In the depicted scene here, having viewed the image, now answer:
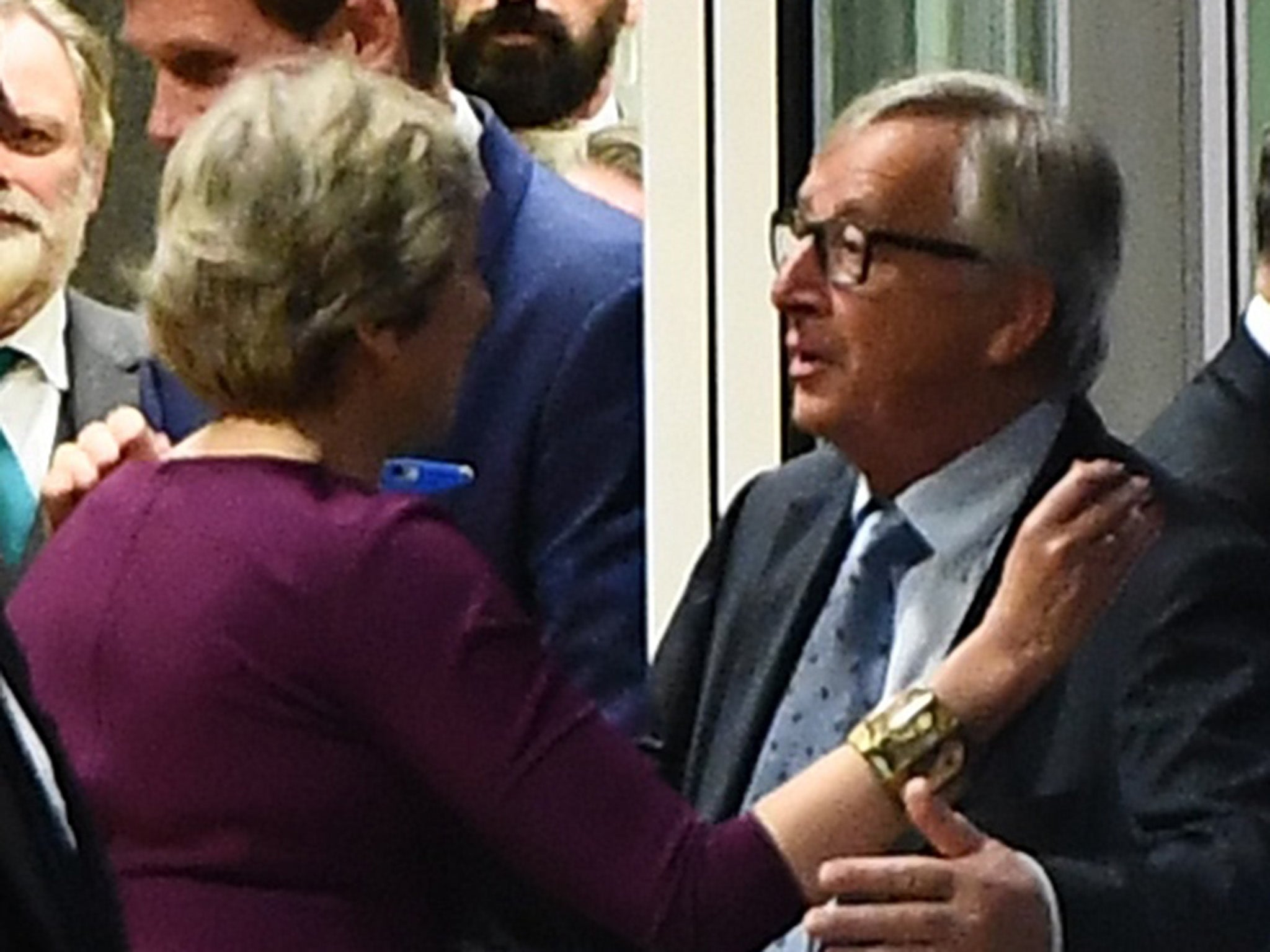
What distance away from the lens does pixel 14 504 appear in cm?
266

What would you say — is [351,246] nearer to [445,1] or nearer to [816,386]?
[816,386]

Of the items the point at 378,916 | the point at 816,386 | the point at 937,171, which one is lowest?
the point at 378,916

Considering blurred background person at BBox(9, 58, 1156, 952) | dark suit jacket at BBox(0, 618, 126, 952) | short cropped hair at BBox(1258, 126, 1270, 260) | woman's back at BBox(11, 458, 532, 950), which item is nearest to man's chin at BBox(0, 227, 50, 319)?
blurred background person at BBox(9, 58, 1156, 952)

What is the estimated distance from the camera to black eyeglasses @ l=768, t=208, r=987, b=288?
220 cm

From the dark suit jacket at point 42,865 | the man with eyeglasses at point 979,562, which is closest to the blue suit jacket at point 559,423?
the man with eyeglasses at point 979,562

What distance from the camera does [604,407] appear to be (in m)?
2.54

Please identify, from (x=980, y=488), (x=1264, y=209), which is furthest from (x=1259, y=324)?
(x=980, y=488)

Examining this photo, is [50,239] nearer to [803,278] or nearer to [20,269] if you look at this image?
[20,269]

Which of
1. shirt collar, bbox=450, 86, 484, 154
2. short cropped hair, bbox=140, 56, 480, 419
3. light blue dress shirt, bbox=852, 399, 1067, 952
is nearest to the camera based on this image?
short cropped hair, bbox=140, 56, 480, 419

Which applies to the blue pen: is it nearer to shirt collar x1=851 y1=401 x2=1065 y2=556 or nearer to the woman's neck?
shirt collar x1=851 y1=401 x2=1065 y2=556

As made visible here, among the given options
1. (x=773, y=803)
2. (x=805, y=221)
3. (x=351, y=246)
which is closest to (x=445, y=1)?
(x=805, y=221)

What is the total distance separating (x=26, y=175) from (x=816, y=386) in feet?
2.97

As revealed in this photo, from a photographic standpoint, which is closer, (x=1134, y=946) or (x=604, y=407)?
(x=1134, y=946)

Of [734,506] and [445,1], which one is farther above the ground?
[445,1]
